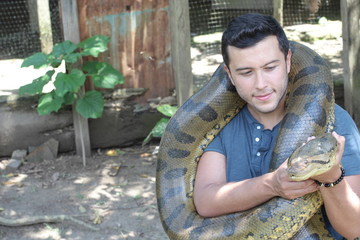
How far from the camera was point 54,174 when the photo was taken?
5590 mm

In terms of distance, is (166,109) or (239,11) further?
(239,11)

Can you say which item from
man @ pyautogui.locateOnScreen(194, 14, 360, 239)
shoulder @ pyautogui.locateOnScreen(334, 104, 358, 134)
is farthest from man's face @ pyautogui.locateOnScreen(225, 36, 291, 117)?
shoulder @ pyautogui.locateOnScreen(334, 104, 358, 134)

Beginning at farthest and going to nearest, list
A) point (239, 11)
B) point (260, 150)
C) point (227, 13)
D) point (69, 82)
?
1. point (227, 13)
2. point (239, 11)
3. point (69, 82)
4. point (260, 150)

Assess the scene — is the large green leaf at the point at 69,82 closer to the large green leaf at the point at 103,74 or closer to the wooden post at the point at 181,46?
the large green leaf at the point at 103,74

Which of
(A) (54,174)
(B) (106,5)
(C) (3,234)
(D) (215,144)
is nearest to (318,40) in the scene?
(B) (106,5)

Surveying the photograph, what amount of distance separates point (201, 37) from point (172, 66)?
10.9ft

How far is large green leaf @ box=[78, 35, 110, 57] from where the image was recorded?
5.38 metres

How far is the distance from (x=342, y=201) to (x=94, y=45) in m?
3.69

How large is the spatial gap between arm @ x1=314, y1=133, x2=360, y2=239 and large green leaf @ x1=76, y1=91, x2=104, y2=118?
141 inches

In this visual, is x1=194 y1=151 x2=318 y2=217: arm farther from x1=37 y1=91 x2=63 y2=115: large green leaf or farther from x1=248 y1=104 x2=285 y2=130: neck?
x1=37 y1=91 x2=63 y2=115: large green leaf

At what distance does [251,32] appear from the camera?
7.59 ft

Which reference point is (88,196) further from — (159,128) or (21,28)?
(21,28)

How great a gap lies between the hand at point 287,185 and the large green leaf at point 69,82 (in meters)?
3.42

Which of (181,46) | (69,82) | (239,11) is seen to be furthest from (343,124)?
(239,11)
